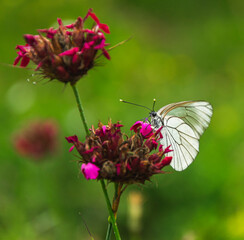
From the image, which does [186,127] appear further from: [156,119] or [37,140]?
[37,140]

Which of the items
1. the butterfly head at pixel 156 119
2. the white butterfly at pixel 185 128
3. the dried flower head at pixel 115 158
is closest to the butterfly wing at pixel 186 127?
the white butterfly at pixel 185 128

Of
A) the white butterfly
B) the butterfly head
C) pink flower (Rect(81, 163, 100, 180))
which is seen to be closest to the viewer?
pink flower (Rect(81, 163, 100, 180))

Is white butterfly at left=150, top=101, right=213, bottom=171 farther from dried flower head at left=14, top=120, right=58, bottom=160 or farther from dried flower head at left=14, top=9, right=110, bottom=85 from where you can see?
dried flower head at left=14, top=120, right=58, bottom=160

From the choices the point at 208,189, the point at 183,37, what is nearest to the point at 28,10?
the point at 183,37

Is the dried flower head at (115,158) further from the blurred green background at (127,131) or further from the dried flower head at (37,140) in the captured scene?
the dried flower head at (37,140)

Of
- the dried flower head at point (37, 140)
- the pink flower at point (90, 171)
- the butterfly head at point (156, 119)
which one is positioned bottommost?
the pink flower at point (90, 171)

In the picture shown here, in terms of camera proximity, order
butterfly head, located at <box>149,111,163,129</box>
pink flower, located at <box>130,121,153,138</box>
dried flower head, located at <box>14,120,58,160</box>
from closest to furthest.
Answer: pink flower, located at <box>130,121,153,138</box>
butterfly head, located at <box>149,111,163,129</box>
dried flower head, located at <box>14,120,58,160</box>

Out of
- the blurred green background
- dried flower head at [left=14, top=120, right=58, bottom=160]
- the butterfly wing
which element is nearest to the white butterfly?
the butterfly wing
